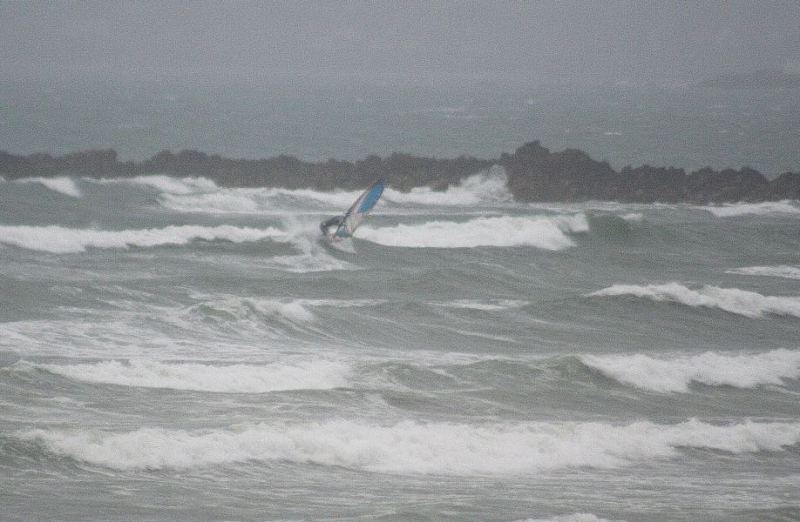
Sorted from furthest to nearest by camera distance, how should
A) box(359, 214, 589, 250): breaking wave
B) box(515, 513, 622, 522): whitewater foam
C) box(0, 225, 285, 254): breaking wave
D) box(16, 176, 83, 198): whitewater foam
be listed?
box(16, 176, 83, 198): whitewater foam → box(359, 214, 589, 250): breaking wave → box(0, 225, 285, 254): breaking wave → box(515, 513, 622, 522): whitewater foam

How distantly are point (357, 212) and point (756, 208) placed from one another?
1890 cm

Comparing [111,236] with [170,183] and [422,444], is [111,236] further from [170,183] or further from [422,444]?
[422,444]

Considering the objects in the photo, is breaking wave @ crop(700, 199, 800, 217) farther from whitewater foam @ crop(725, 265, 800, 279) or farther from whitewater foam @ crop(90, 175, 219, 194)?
whitewater foam @ crop(90, 175, 219, 194)

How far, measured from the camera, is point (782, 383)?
22.1m

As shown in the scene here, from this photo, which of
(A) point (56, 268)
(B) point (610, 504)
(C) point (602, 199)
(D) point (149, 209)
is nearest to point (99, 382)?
(B) point (610, 504)

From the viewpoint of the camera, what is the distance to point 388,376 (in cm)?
2017

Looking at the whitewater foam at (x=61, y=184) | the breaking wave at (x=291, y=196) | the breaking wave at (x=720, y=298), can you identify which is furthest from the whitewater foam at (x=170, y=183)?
the breaking wave at (x=720, y=298)

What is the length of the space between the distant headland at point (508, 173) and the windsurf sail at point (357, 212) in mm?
16079

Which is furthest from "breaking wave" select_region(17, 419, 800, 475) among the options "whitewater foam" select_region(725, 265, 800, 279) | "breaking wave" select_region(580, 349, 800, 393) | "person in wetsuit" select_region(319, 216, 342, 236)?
"person in wetsuit" select_region(319, 216, 342, 236)

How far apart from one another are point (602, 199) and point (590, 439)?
34328 mm

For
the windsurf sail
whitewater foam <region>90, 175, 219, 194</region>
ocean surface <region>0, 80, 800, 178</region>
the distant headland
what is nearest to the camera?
the windsurf sail

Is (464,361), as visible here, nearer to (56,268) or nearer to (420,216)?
(56,268)

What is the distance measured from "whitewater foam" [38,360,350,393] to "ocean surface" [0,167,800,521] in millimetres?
53

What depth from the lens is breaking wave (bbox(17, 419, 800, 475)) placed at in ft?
48.8
